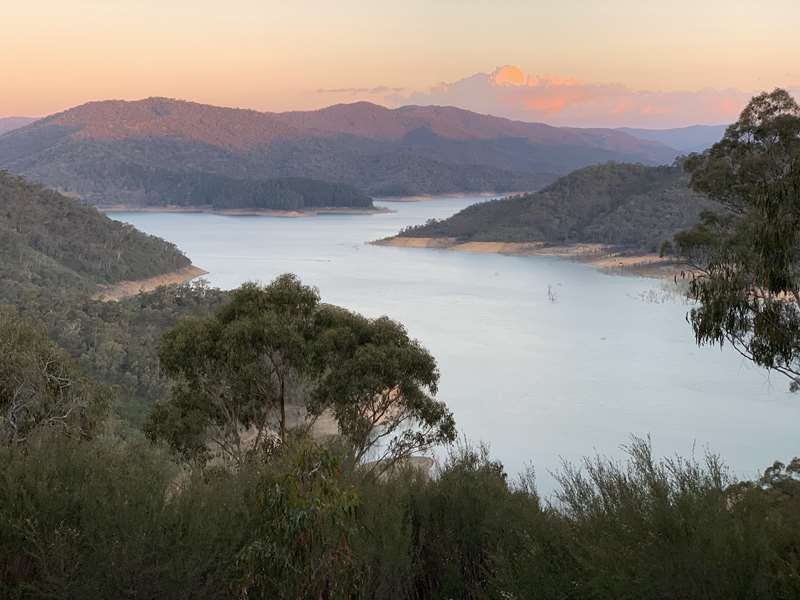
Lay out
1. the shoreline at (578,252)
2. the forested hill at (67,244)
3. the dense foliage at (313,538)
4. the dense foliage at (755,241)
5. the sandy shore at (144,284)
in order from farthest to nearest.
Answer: the shoreline at (578,252)
the sandy shore at (144,284)
the forested hill at (67,244)
the dense foliage at (755,241)
the dense foliage at (313,538)

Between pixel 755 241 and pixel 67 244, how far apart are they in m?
50.4

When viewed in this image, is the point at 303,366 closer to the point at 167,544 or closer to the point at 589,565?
the point at 167,544

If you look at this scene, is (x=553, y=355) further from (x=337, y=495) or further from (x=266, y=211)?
(x=266, y=211)

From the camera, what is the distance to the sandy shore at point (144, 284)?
46.4m

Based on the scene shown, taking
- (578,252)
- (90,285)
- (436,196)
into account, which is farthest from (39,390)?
(436,196)

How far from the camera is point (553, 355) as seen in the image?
34250 mm

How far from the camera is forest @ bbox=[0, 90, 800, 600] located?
3.94 m

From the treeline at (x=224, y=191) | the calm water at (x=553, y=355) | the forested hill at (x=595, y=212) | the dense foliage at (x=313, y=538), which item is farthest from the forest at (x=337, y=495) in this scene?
the treeline at (x=224, y=191)

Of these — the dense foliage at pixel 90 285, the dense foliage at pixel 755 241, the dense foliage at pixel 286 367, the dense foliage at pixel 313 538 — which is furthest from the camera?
the dense foliage at pixel 90 285

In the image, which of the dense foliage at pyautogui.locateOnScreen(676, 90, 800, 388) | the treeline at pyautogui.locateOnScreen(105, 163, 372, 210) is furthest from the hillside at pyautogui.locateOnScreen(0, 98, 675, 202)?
the dense foliage at pyautogui.locateOnScreen(676, 90, 800, 388)

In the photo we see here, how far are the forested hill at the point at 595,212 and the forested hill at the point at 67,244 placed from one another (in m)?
30.6

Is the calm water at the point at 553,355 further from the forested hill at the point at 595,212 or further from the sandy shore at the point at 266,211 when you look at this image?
the sandy shore at the point at 266,211

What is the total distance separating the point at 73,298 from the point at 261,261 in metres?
35.1

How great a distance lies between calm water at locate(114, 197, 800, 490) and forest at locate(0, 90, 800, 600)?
31.0 ft
